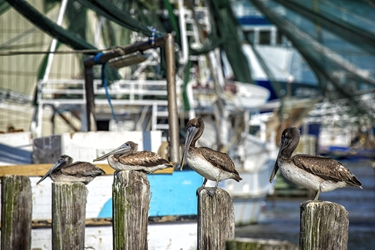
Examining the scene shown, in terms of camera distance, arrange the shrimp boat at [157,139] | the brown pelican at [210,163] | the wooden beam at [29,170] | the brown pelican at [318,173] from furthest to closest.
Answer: the shrimp boat at [157,139] < the wooden beam at [29,170] < the brown pelican at [210,163] < the brown pelican at [318,173]

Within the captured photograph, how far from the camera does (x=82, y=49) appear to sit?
14.6m

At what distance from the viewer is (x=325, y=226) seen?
7.69 meters

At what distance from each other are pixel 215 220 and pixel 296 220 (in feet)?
61.6

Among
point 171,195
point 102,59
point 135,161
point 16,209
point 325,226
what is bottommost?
point 325,226

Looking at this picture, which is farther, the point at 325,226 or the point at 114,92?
the point at 114,92

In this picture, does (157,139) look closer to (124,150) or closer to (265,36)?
(124,150)

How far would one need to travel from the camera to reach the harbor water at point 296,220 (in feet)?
70.9

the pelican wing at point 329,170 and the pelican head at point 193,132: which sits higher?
the pelican head at point 193,132

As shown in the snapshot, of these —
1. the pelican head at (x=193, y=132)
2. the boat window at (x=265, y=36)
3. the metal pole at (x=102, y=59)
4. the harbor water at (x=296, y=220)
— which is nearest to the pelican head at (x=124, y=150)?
the pelican head at (x=193, y=132)

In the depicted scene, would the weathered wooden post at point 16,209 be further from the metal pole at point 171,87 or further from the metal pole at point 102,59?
the metal pole at point 102,59

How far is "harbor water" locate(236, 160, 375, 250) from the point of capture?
2162 cm

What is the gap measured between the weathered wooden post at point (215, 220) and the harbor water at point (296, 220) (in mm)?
11555

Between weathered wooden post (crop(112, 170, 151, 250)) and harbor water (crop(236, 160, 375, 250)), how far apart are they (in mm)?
11265

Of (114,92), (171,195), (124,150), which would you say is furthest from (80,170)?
(114,92)
